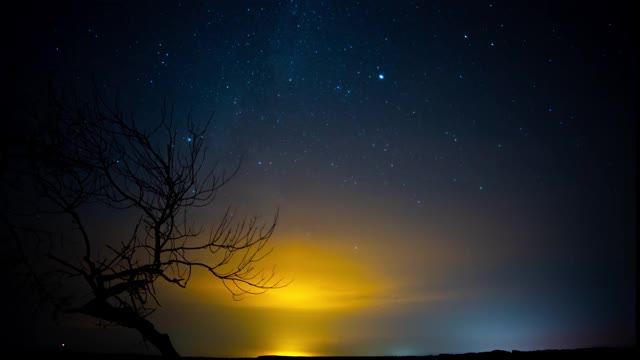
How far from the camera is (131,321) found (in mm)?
5027

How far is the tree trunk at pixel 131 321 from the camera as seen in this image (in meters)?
4.92

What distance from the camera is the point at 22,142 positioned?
5.31 metres

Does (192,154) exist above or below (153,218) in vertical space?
above

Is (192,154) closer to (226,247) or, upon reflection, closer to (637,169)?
(226,247)

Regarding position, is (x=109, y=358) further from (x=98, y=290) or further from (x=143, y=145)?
(x=143, y=145)

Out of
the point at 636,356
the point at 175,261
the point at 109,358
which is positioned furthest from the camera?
the point at 175,261

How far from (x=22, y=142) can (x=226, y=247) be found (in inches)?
102

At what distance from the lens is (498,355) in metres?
4.77

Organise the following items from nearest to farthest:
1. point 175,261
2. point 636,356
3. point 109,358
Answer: point 636,356 → point 109,358 → point 175,261

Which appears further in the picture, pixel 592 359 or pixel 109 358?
pixel 109 358

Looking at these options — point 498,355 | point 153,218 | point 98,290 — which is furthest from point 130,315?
point 498,355

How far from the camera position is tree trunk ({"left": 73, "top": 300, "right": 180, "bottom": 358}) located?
4918 mm

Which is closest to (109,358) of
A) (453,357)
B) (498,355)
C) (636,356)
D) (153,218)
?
(153,218)

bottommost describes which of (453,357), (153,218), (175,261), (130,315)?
(453,357)
